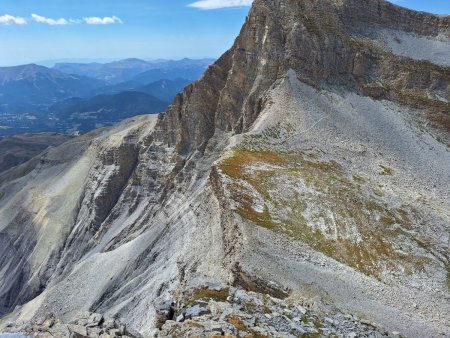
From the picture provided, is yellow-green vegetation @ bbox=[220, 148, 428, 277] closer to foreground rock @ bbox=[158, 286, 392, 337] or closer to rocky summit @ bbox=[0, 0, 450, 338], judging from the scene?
rocky summit @ bbox=[0, 0, 450, 338]

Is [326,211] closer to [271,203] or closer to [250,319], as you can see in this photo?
[271,203]

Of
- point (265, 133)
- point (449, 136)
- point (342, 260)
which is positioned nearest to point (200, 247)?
point (342, 260)

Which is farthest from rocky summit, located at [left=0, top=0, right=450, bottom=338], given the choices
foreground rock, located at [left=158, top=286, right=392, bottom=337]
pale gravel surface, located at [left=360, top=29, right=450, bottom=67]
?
pale gravel surface, located at [left=360, top=29, right=450, bottom=67]

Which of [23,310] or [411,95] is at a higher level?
[411,95]

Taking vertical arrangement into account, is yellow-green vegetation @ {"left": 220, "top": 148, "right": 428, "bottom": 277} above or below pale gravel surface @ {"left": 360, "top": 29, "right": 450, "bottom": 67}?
below

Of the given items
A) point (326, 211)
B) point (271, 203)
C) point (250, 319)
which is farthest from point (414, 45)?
point (250, 319)

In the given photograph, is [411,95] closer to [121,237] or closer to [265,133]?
[265,133]
